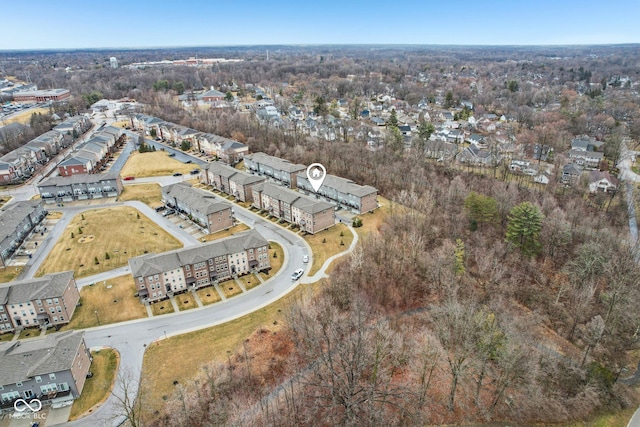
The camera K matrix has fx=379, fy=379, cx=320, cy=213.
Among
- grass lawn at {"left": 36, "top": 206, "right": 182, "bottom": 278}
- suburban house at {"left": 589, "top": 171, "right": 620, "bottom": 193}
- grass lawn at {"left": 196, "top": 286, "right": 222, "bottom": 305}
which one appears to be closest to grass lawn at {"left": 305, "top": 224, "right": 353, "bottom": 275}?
grass lawn at {"left": 196, "top": 286, "right": 222, "bottom": 305}

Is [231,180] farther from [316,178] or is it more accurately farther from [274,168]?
[316,178]

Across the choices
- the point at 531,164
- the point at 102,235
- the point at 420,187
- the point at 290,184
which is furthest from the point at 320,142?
the point at 102,235

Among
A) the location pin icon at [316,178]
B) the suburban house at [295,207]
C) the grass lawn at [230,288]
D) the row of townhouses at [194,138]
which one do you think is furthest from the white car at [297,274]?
the row of townhouses at [194,138]

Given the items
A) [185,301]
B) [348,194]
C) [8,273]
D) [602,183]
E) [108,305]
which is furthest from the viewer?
[602,183]

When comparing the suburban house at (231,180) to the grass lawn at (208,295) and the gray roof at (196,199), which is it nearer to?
the gray roof at (196,199)

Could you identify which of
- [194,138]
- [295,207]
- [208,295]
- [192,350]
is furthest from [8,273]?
[194,138]

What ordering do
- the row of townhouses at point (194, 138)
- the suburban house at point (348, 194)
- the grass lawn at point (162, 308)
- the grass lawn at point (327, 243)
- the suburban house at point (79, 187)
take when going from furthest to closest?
the row of townhouses at point (194, 138) < the suburban house at point (79, 187) < the suburban house at point (348, 194) < the grass lawn at point (327, 243) < the grass lawn at point (162, 308)

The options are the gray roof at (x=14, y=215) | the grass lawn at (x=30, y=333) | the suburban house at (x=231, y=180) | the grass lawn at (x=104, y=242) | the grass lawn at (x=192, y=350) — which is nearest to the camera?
the grass lawn at (x=192, y=350)
